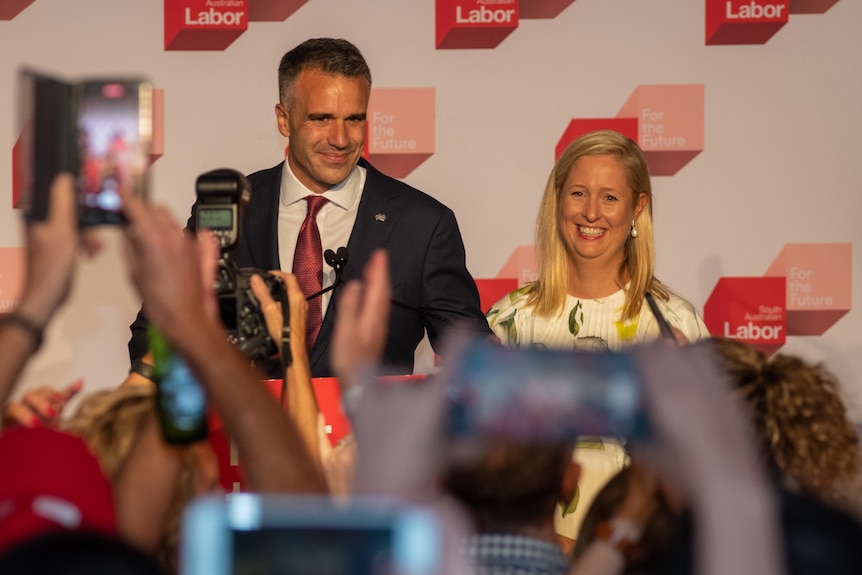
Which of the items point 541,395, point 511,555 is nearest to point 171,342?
point 541,395

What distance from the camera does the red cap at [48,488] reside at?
39.2 inches

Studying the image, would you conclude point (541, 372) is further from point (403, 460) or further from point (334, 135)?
point (334, 135)

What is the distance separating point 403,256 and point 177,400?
2.17 m

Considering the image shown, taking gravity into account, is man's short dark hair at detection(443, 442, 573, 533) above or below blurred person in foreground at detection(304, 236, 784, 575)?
below

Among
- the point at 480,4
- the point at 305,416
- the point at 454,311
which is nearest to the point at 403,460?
the point at 305,416

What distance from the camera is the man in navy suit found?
11.0 feet

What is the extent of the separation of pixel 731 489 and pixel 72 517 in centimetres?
54

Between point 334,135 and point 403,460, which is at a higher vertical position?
point 334,135

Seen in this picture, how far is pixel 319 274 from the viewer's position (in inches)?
132

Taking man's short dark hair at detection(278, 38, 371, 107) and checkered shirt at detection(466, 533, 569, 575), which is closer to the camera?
checkered shirt at detection(466, 533, 569, 575)

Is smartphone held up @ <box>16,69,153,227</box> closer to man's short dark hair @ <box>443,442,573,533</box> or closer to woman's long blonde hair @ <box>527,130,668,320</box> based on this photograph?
man's short dark hair @ <box>443,442,573,533</box>

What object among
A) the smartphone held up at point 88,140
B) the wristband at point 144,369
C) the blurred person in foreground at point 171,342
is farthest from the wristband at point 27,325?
the wristband at point 144,369

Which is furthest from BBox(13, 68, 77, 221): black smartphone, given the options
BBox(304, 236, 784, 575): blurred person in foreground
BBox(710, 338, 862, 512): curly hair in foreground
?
BBox(710, 338, 862, 512): curly hair in foreground

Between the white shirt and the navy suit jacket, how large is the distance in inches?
1.1
